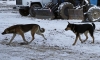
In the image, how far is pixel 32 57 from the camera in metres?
8.52

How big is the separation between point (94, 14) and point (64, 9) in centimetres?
268

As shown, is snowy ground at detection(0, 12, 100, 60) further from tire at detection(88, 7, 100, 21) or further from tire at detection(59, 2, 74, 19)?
tire at detection(59, 2, 74, 19)

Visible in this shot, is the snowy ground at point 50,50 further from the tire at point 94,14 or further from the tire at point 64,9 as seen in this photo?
the tire at point 64,9

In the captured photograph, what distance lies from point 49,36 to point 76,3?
10764 millimetres

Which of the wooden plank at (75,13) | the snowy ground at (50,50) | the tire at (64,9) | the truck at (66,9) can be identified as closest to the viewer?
the snowy ground at (50,50)

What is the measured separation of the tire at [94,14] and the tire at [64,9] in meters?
2.37

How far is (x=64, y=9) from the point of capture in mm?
22078

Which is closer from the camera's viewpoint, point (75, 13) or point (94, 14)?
point (94, 14)

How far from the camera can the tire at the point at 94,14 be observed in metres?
20.2

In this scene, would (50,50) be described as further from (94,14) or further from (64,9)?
(64,9)

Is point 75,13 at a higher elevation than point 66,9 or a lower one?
lower

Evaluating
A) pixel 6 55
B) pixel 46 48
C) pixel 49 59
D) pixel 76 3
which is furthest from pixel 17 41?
pixel 76 3

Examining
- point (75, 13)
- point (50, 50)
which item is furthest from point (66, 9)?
point (50, 50)

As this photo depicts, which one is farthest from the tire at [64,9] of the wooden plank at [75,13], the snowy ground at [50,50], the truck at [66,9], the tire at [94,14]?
the snowy ground at [50,50]
